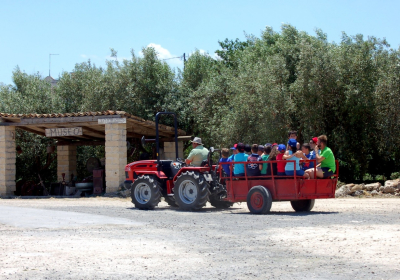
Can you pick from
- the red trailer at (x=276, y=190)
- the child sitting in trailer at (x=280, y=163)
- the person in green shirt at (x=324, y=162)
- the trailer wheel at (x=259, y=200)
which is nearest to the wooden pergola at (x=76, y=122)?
the red trailer at (x=276, y=190)

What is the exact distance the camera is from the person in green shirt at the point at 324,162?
1088 centimetres

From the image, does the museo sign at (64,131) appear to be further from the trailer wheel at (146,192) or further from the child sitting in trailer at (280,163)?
the child sitting in trailer at (280,163)

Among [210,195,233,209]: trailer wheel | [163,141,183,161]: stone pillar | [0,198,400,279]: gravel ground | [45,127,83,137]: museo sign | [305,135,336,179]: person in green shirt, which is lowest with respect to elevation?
[0,198,400,279]: gravel ground

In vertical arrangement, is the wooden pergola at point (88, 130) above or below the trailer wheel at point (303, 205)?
above

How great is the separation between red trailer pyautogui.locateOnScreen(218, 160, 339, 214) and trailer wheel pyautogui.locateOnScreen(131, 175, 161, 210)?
1.77 metres

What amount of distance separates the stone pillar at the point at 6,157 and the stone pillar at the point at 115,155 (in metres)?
4.26

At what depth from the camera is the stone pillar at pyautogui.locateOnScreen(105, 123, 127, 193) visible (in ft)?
62.0

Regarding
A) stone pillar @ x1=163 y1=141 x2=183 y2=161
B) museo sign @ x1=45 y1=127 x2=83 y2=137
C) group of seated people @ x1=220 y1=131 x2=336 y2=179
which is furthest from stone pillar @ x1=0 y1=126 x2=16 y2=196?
group of seated people @ x1=220 y1=131 x2=336 y2=179

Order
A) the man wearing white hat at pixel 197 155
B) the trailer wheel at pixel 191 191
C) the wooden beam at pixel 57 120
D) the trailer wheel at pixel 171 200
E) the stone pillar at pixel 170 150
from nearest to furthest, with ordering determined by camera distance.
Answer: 1. the trailer wheel at pixel 191 191
2. the man wearing white hat at pixel 197 155
3. the trailer wheel at pixel 171 200
4. the wooden beam at pixel 57 120
5. the stone pillar at pixel 170 150

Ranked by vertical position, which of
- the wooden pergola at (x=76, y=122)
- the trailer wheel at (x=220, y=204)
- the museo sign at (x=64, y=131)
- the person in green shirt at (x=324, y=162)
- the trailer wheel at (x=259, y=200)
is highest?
the wooden pergola at (x=76, y=122)

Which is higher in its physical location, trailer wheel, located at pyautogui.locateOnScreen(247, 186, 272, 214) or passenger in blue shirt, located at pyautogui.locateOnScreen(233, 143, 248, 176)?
passenger in blue shirt, located at pyautogui.locateOnScreen(233, 143, 248, 176)

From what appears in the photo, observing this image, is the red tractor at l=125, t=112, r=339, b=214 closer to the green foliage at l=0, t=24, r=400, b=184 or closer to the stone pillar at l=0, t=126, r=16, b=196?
the green foliage at l=0, t=24, r=400, b=184

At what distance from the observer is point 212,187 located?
12.4 meters

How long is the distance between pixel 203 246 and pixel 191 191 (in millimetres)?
5041
